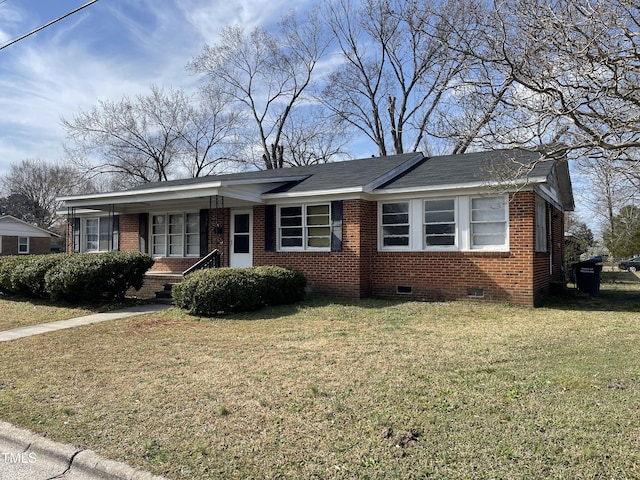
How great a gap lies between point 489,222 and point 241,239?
24.4ft

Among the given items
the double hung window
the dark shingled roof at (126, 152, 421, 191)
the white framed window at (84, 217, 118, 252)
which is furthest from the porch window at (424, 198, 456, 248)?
the white framed window at (84, 217, 118, 252)

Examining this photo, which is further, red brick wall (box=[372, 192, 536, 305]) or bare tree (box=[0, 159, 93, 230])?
bare tree (box=[0, 159, 93, 230])

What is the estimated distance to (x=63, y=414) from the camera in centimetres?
441

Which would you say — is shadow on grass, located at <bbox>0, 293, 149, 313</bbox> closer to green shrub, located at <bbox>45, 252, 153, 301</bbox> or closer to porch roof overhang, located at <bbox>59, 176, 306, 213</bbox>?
green shrub, located at <bbox>45, 252, 153, 301</bbox>

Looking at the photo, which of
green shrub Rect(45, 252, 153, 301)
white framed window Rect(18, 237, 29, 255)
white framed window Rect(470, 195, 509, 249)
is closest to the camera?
white framed window Rect(470, 195, 509, 249)

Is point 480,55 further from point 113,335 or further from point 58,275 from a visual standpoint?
point 58,275

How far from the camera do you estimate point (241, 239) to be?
14.6 m

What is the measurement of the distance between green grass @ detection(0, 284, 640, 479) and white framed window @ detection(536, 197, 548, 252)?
4032 millimetres

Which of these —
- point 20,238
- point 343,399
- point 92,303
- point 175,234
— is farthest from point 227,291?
point 20,238

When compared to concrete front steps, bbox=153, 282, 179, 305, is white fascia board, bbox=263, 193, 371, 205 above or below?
above

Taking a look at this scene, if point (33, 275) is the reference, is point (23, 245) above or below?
above

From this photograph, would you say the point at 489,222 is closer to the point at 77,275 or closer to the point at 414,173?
the point at 414,173

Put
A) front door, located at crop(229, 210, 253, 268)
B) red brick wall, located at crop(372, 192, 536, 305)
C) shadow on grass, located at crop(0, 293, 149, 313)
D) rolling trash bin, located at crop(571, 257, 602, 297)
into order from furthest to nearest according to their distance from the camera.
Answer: front door, located at crop(229, 210, 253, 268) → rolling trash bin, located at crop(571, 257, 602, 297) → shadow on grass, located at crop(0, 293, 149, 313) → red brick wall, located at crop(372, 192, 536, 305)

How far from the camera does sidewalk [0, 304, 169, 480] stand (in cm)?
340
